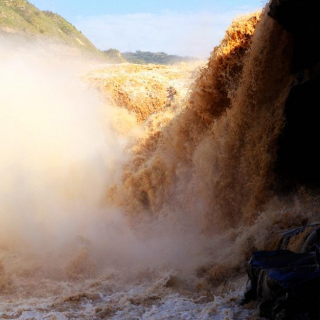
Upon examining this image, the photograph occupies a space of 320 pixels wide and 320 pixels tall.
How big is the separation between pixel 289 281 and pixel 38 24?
40.6 metres

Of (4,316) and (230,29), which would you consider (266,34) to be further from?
(4,316)

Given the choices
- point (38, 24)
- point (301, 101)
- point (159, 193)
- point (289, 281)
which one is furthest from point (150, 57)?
point (289, 281)

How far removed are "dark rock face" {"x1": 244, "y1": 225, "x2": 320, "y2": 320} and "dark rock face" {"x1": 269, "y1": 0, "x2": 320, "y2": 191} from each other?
6.41ft

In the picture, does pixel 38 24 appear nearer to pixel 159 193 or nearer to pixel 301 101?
pixel 159 193

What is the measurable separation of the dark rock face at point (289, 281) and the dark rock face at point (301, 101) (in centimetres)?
195

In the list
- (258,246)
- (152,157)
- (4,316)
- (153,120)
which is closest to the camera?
(4,316)

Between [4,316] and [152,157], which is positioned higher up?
[152,157]

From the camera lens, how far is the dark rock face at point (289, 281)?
414 cm

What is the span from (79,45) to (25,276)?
36887mm

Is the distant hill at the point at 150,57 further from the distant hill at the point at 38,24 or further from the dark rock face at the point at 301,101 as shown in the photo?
the dark rock face at the point at 301,101

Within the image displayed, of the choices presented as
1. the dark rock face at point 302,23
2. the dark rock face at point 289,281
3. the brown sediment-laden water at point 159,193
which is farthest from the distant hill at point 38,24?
the dark rock face at point 289,281

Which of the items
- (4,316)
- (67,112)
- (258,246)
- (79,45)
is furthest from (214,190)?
(79,45)

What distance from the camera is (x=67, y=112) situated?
549 inches

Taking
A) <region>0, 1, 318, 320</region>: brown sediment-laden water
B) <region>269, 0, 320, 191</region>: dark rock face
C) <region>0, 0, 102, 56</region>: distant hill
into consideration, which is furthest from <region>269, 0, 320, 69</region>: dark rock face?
<region>0, 0, 102, 56</region>: distant hill
